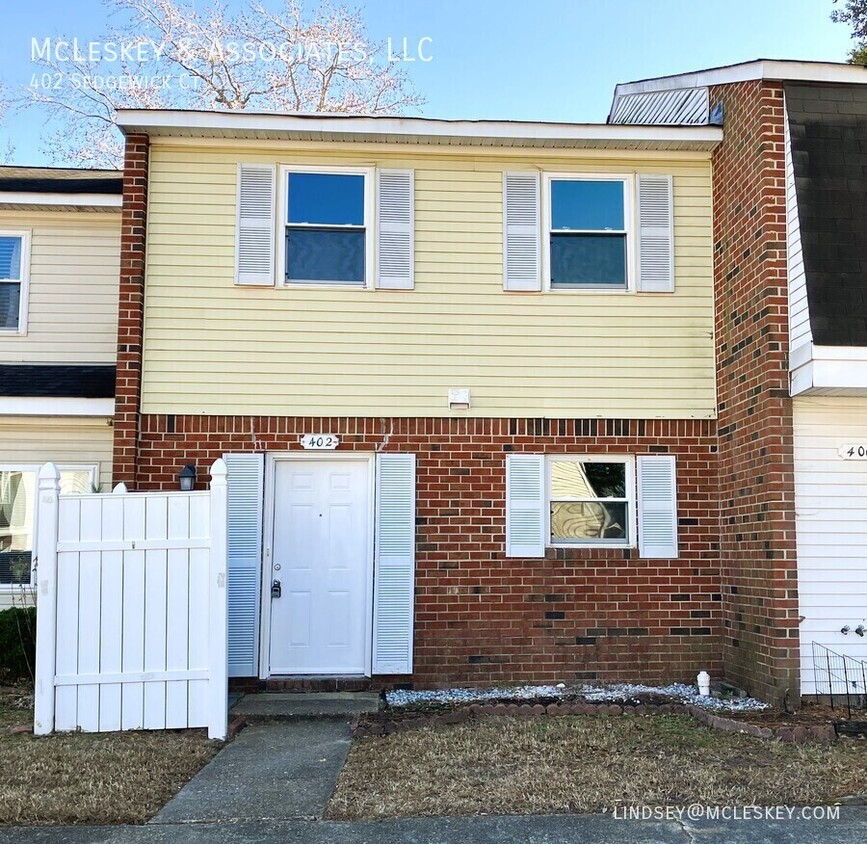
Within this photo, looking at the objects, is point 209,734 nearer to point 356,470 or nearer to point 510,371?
point 356,470

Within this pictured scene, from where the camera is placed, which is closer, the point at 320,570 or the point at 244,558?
the point at 244,558

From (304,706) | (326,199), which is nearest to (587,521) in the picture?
(304,706)

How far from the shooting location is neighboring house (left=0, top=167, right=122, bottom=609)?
9.55 meters

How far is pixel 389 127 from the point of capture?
8172 mm

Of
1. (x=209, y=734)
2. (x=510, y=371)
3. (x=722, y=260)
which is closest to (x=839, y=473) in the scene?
(x=722, y=260)

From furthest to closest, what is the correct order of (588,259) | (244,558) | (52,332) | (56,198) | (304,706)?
(52,332) → (56,198) → (588,259) → (244,558) → (304,706)

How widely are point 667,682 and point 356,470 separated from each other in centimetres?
351

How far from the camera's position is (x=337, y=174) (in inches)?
334

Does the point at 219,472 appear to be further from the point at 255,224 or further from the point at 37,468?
the point at 37,468

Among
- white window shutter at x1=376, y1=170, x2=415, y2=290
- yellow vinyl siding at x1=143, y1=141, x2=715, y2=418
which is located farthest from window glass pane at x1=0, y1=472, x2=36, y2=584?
white window shutter at x1=376, y1=170, x2=415, y2=290

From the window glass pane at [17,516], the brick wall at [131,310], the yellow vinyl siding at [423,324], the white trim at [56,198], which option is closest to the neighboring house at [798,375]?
the yellow vinyl siding at [423,324]

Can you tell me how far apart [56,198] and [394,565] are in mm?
5799

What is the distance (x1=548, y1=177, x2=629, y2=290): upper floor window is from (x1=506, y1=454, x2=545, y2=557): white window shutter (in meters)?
1.80

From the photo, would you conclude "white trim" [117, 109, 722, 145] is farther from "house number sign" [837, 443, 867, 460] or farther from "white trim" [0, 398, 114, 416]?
"house number sign" [837, 443, 867, 460]
